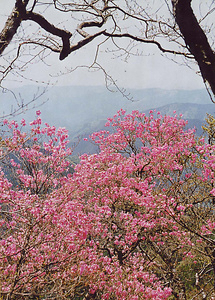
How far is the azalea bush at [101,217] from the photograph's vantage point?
5.28m

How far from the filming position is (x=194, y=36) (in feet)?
7.06

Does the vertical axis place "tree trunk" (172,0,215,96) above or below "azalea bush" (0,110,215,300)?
above

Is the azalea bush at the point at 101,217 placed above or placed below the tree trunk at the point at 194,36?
below

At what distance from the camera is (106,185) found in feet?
29.4

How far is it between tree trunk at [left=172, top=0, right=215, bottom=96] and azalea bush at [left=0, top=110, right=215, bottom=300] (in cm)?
303

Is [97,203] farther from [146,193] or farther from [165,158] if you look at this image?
[165,158]

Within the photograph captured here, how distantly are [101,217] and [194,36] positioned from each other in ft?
22.3

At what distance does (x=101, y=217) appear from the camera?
804 cm

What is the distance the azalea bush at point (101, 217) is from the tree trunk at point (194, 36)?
303 cm

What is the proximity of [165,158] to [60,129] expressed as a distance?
4183 millimetres

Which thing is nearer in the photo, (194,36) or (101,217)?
(194,36)

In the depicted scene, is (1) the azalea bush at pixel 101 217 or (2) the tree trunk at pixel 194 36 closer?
(2) the tree trunk at pixel 194 36

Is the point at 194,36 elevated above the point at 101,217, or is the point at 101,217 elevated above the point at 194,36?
the point at 194,36

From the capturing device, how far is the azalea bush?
528 centimetres
